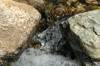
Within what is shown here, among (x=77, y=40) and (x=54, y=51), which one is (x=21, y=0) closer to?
(x=54, y=51)

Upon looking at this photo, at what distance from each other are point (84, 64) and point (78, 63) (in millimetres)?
318

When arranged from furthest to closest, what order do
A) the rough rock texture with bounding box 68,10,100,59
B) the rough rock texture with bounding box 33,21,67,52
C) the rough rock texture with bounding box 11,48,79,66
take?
the rough rock texture with bounding box 33,21,67,52 < the rough rock texture with bounding box 11,48,79,66 < the rough rock texture with bounding box 68,10,100,59

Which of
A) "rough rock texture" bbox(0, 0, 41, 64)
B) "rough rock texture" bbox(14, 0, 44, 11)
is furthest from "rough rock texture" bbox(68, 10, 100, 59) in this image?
"rough rock texture" bbox(14, 0, 44, 11)

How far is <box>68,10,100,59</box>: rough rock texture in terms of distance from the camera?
5.75 metres

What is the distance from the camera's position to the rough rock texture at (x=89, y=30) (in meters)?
5.75

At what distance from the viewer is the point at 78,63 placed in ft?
20.6

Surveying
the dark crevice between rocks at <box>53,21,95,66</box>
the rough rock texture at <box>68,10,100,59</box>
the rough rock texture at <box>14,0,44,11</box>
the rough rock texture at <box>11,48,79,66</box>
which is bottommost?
the rough rock texture at <box>11,48,79,66</box>

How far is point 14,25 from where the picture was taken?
624 cm

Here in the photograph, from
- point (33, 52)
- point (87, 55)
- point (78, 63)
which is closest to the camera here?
point (87, 55)

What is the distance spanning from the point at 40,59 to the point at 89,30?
140 centimetres

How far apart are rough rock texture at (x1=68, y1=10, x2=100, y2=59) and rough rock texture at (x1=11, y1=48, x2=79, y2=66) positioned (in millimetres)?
699

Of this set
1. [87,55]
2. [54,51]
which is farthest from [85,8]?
[87,55]

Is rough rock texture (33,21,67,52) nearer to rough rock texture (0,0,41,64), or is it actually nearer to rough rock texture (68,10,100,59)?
rough rock texture (68,10,100,59)

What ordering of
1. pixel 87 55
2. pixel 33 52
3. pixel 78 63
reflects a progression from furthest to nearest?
pixel 33 52
pixel 78 63
pixel 87 55
